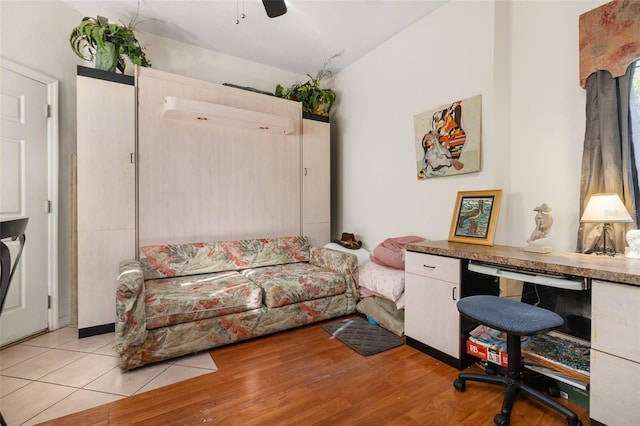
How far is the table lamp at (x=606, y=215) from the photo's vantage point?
5.10 feet

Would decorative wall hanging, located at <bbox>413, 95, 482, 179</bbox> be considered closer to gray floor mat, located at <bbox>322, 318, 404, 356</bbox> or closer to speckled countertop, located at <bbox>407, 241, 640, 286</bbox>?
speckled countertop, located at <bbox>407, 241, 640, 286</bbox>

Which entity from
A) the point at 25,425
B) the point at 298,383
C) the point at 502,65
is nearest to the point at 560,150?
the point at 502,65

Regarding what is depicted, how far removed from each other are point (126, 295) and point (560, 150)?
3.14 m

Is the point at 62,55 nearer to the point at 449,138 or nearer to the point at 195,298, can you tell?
the point at 195,298

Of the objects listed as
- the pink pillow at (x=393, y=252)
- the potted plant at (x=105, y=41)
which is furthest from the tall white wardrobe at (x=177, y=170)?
the pink pillow at (x=393, y=252)

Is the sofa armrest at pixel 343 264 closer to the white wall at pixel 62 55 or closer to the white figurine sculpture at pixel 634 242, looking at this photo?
the white figurine sculpture at pixel 634 242

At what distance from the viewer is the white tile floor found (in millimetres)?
1549

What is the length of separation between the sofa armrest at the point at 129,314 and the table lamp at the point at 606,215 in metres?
2.81

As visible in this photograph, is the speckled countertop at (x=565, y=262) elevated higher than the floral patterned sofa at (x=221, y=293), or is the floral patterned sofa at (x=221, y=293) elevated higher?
the speckled countertop at (x=565, y=262)

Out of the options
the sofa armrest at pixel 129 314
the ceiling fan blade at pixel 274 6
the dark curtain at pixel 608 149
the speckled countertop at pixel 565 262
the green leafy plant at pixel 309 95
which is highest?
the green leafy plant at pixel 309 95

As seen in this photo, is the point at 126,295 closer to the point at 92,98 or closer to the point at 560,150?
the point at 92,98

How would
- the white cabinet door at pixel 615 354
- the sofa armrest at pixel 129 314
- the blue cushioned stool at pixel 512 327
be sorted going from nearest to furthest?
the white cabinet door at pixel 615 354, the blue cushioned stool at pixel 512 327, the sofa armrest at pixel 129 314

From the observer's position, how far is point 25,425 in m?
1.41

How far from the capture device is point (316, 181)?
144 inches
